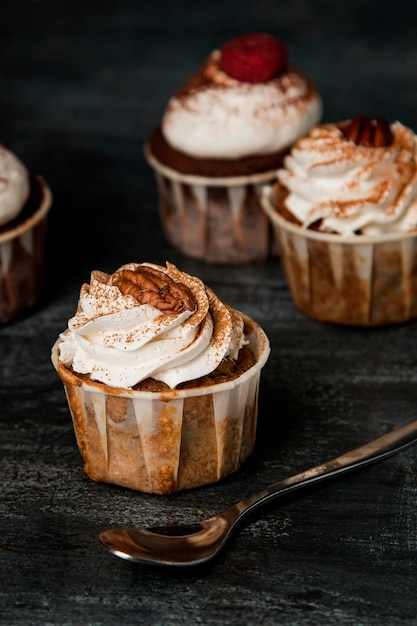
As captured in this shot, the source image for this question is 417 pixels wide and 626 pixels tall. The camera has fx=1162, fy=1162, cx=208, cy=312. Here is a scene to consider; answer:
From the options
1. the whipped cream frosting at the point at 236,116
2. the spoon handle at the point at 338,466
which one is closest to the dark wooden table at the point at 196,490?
the spoon handle at the point at 338,466

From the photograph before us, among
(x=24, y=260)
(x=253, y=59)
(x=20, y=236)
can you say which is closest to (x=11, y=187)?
(x=20, y=236)

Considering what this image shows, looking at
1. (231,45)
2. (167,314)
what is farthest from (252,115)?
(167,314)

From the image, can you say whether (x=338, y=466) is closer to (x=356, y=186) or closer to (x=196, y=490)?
(x=196, y=490)

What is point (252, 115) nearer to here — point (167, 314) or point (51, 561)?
point (167, 314)

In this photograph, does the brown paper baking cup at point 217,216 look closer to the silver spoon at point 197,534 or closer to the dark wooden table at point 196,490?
the dark wooden table at point 196,490

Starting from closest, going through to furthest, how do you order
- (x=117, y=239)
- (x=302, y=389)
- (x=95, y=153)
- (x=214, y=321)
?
(x=214, y=321) → (x=302, y=389) → (x=117, y=239) → (x=95, y=153)

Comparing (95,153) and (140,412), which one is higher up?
(140,412)
